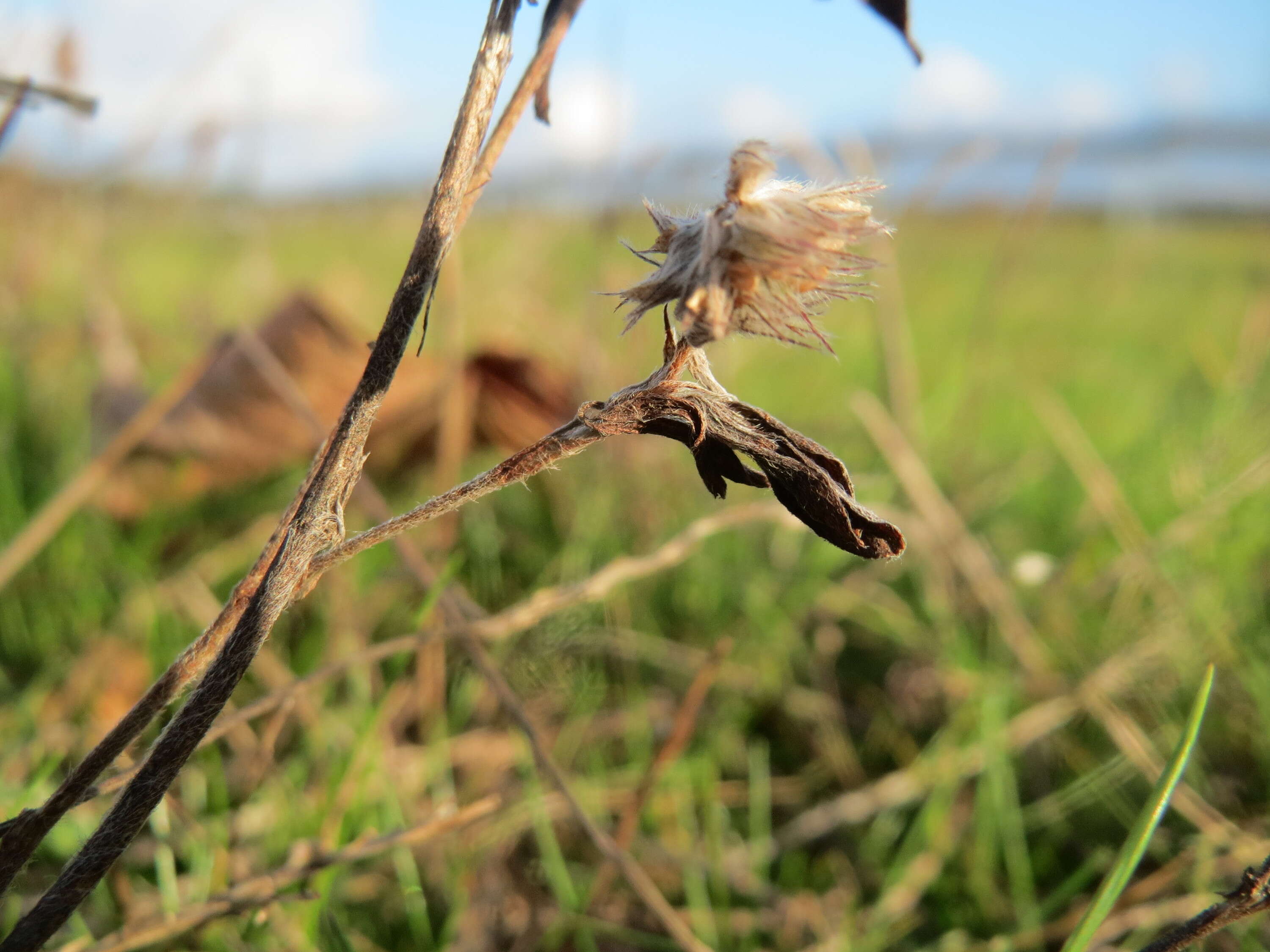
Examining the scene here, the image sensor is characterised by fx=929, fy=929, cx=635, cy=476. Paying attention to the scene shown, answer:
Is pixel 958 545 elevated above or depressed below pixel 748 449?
below

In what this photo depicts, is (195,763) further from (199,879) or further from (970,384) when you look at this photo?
(970,384)

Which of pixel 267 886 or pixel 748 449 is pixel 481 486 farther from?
pixel 267 886

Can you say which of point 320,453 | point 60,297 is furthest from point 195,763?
point 60,297

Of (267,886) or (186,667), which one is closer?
(186,667)

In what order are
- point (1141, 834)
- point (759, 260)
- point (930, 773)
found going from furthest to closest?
point (930, 773) → point (1141, 834) → point (759, 260)

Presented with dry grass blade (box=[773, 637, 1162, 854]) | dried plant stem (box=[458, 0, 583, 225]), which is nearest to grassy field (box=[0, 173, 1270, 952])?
dry grass blade (box=[773, 637, 1162, 854])

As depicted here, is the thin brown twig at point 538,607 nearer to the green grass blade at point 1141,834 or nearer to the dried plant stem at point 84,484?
the green grass blade at point 1141,834

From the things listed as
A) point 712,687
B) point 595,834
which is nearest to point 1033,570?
point 712,687
